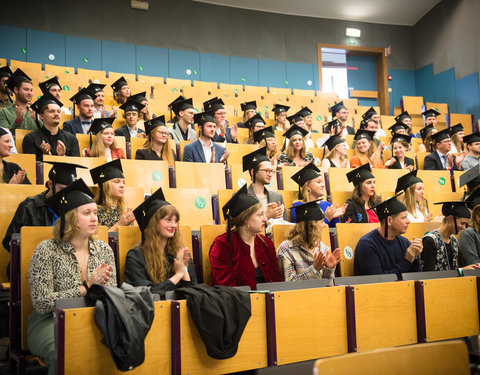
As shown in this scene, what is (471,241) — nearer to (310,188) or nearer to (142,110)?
(310,188)

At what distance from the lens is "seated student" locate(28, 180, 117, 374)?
2.50m

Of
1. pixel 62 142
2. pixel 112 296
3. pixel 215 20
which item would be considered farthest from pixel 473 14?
pixel 112 296

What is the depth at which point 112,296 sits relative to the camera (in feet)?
7.09

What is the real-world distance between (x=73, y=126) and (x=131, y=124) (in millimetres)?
732

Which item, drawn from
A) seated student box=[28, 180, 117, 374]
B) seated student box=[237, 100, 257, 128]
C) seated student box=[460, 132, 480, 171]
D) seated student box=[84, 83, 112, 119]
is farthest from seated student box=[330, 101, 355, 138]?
seated student box=[28, 180, 117, 374]

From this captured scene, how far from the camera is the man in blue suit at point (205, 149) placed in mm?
5477

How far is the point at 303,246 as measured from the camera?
3.52 meters

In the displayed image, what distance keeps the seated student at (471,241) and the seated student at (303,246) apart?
121 centimetres

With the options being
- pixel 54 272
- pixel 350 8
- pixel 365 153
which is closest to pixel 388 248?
pixel 54 272

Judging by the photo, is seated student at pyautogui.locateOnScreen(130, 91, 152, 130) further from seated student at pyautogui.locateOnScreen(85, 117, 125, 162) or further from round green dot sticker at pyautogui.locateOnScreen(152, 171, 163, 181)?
round green dot sticker at pyautogui.locateOnScreen(152, 171, 163, 181)

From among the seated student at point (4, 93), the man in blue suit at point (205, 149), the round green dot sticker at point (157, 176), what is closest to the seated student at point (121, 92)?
the seated student at point (4, 93)

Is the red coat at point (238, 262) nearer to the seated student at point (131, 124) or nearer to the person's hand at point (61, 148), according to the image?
the person's hand at point (61, 148)

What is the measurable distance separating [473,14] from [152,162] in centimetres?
956

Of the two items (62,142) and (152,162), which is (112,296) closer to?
(152,162)
